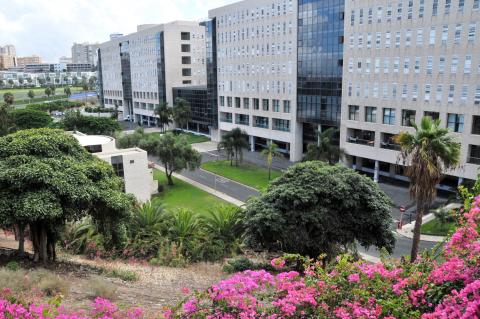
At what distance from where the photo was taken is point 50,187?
52.1 ft

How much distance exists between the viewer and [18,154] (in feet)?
55.8

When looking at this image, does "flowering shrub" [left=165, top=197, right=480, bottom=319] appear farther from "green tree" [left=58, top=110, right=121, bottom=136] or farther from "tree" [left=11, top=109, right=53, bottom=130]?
"tree" [left=11, top=109, right=53, bottom=130]

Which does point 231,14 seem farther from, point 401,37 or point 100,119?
point 401,37

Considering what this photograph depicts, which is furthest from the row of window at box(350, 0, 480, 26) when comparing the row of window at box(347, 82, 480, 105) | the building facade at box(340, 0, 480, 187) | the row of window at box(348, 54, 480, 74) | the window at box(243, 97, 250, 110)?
the window at box(243, 97, 250, 110)

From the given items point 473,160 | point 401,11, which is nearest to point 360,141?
point 473,160

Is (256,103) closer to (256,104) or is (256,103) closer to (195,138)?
(256,104)

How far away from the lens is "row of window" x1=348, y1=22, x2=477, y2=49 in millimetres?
39406

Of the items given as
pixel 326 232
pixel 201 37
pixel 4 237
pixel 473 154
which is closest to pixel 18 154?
pixel 4 237

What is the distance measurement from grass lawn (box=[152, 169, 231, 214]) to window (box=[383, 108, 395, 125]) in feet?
67.8

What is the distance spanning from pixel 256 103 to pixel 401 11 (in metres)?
28.8

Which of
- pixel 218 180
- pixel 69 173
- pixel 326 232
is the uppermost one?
pixel 69 173

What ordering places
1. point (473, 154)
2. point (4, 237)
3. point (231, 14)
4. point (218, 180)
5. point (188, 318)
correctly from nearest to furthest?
point (188, 318) < point (4, 237) < point (473, 154) < point (218, 180) < point (231, 14)

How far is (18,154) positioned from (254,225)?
1146cm

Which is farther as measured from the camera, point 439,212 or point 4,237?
point 439,212
